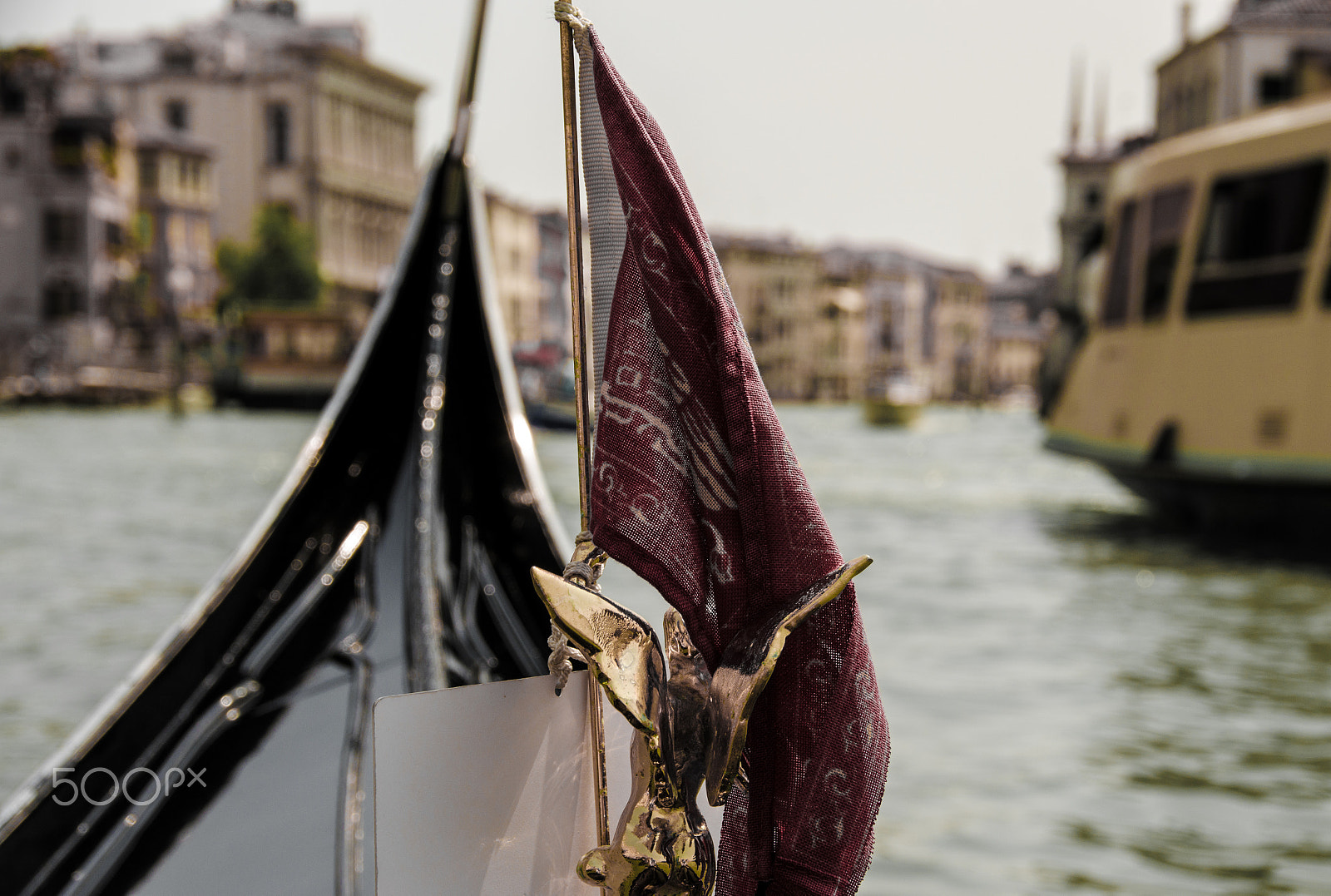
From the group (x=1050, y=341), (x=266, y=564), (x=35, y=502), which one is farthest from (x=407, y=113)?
(x=266, y=564)

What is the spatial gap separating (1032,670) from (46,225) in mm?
26016

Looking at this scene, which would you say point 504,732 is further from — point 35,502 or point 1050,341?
point 1050,341

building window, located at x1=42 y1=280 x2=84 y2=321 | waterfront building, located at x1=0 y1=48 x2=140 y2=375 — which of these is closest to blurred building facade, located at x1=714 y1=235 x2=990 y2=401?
waterfront building, located at x1=0 y1=48 x2=140 y2=375

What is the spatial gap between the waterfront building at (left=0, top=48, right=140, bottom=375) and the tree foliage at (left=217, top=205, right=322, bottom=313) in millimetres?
4163

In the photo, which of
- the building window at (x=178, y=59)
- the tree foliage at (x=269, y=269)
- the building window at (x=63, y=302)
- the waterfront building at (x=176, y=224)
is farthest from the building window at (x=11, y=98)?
the building window at (x=178, y=59)

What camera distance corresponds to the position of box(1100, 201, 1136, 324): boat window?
7.58 meters

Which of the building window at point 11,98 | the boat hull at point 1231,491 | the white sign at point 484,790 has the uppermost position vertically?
the building window at point 11,98

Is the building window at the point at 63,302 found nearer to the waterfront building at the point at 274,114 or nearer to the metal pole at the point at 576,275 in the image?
the waterfront building at the point at 274,114

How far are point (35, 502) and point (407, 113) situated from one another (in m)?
29.4

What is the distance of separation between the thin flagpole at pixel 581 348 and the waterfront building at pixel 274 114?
33792 millimetres

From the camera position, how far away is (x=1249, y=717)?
358 centimetres

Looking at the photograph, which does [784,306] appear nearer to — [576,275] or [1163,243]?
[1163,243]

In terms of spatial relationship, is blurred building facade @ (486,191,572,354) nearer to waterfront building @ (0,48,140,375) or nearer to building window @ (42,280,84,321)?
waterfront building @ (0,48,140,375)

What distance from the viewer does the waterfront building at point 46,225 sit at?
25.3 metres
